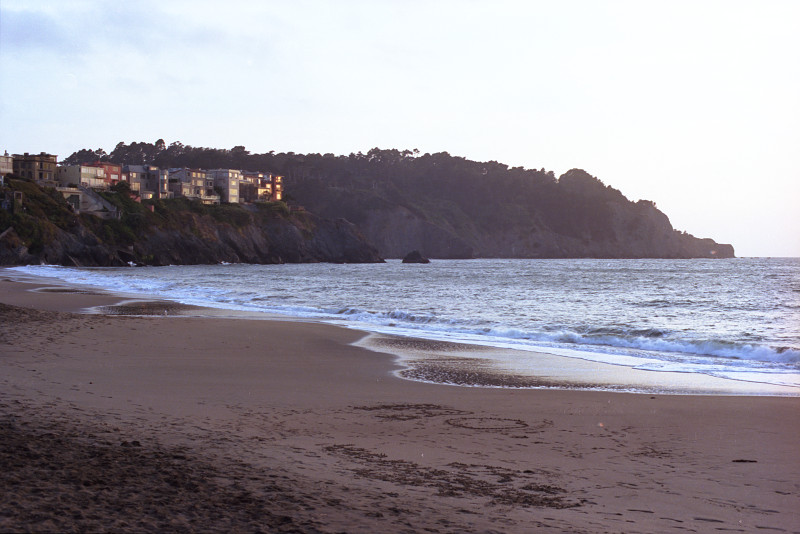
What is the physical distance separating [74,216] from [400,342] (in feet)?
278

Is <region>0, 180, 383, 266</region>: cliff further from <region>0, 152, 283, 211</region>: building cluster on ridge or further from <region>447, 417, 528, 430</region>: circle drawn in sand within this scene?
<region>447, 417, 528, 430</region>: circle drawn in sand

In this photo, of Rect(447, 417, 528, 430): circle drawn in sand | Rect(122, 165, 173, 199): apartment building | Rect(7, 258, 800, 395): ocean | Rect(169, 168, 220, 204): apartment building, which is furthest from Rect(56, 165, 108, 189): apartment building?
Rect(447, 417, 528, 430): circle drawn in sand

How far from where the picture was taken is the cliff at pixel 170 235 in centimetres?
8300

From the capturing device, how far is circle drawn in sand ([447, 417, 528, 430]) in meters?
8.17

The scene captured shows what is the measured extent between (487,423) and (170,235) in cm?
10394

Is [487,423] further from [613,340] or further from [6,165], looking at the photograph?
[6,165]

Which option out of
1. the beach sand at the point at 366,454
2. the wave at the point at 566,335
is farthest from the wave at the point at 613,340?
the beach sand at the point at 366,454

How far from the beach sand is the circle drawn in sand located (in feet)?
0.12

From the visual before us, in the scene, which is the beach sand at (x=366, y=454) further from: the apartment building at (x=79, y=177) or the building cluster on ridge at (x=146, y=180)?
the apartment building at (x=79, y=177)

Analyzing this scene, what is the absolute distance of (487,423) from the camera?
839 cm

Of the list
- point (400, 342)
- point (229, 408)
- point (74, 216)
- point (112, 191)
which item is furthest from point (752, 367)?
point (112, 191)

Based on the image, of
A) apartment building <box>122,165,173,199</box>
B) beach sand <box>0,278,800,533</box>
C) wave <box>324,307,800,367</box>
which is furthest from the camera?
apartment building <box>122,165,173,199</box>

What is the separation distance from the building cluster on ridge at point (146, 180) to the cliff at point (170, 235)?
945 centimetres

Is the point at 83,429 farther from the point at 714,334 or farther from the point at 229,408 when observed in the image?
the point at 714,334
